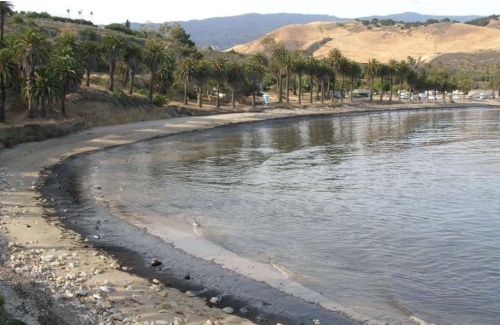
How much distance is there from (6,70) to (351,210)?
3630 cm

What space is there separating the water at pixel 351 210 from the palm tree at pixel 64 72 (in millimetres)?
12267

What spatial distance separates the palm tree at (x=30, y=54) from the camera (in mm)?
51875

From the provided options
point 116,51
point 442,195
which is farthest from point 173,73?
point 442,195

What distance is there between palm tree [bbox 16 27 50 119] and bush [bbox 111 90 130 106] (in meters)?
18.6

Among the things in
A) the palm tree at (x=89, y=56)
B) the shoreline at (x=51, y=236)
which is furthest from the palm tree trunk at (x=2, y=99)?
the palm tree at (x=89, y=56)

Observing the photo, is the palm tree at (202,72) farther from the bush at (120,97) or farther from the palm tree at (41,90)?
the palm tree at (41,90)

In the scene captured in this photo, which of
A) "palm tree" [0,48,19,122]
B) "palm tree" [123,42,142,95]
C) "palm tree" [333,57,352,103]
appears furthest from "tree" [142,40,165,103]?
"palm tree" [333,57,352,103]

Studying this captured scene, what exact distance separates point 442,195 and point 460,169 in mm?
10238

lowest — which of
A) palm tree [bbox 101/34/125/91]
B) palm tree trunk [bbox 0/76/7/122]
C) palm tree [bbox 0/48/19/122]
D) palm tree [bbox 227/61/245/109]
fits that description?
palm tree trunk [bbox 0/76/7/122]

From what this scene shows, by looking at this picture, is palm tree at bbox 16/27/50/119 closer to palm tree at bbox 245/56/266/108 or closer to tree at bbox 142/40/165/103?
tree at bbox 142/40/165/103

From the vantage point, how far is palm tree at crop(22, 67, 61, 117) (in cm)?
5188

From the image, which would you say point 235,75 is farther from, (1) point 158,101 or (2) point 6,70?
(2) point 6,70

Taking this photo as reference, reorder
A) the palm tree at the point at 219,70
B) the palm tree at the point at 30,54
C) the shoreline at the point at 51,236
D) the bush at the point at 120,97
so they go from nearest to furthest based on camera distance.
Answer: the shoreline at the point at 51,236 → the palm tree at the point at 30,54 → the bush at the point at 120,97 → the palm tree at the point at 219,70

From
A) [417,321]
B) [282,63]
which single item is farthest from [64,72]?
[282,63]
